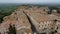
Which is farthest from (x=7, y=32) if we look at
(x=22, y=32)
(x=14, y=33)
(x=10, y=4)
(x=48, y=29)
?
(x=10, y=4)

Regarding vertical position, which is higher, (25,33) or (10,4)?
(25,33)

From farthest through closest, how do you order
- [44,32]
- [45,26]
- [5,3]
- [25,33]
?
1. [5,3]
2. [45,26]
3. [44,32]
4. [25,33]

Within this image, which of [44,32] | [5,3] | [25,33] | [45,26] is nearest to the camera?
[25,33]

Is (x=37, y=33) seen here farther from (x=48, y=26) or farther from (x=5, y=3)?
(x=5, y=3)

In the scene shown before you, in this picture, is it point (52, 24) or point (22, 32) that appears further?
point (52, 24)

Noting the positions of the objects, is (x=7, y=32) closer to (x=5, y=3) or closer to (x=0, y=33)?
(x=0, y=33)

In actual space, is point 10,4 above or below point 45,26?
below

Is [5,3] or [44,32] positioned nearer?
[44,32]

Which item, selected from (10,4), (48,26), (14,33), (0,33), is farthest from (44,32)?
(10,4)

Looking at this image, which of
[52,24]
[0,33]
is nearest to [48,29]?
[52,24]
